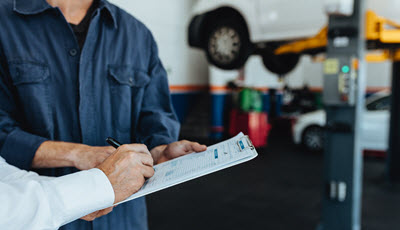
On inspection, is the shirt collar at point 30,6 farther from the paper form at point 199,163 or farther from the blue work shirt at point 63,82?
the paper form at point 199,163

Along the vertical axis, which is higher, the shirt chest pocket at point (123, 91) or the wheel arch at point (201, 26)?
the wheel arch at point (201, 26)

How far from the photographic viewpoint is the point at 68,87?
754 mm

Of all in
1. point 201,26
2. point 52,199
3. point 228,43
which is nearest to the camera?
point 52,199

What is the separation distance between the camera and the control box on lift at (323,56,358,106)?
200cm

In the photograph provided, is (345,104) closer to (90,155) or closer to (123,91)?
(123,91)

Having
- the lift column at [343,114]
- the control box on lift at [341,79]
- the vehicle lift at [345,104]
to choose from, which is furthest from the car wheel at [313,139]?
the control box on lift at [341,79]

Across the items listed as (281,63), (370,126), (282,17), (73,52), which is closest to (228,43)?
(73,52)

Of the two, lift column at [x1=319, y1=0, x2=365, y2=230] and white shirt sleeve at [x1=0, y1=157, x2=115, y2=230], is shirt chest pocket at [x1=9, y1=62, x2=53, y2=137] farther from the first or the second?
lift column at [x1=319, y1=0, x2=365, y2=230]

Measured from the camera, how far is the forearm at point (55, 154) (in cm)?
70

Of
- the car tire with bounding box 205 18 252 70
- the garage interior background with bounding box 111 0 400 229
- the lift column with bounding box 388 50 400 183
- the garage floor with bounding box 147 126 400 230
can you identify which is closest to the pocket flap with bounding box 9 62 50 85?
the garage interior background with bounding box 111 0 400 229

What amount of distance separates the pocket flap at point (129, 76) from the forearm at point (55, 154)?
0.59ft

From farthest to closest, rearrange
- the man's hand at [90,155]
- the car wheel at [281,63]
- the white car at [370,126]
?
1. the white car at [370,126]
2. the car wheel at [281,63]
3. the man's hand at [90,155]

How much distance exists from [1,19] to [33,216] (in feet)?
1.49

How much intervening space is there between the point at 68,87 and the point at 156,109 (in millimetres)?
215
